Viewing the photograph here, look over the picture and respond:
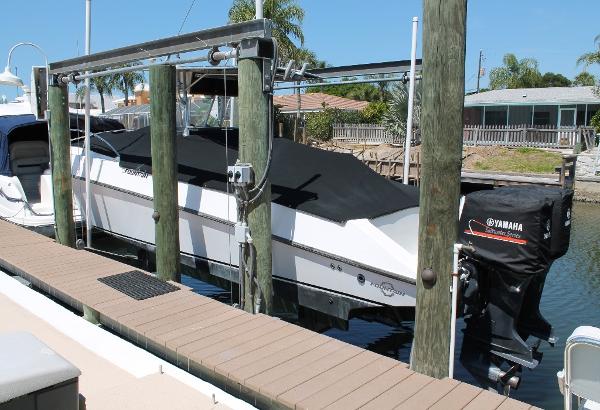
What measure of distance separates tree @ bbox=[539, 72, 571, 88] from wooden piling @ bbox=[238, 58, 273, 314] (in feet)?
228

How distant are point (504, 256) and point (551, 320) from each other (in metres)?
5.01

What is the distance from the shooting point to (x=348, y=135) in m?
34.1

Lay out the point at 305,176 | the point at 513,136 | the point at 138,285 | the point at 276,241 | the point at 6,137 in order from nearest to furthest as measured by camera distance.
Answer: the point at 276,241
the point at 138,285
the point at 305,176
the point at 6,137
the point at 513,136

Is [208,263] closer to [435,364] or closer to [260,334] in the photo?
[260,334]

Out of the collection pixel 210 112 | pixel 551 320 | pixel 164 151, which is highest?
pixel 210 112

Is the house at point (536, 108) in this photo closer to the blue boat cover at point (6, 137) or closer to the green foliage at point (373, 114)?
the green foliage at point (373, 114)

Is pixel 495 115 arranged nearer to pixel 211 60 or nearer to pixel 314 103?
pixel 314 103

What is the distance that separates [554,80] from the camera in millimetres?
68875

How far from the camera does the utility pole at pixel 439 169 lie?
12.5 ft

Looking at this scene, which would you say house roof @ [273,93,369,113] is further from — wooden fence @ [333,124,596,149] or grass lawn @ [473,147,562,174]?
grass lawn @ [473,147,562,174]

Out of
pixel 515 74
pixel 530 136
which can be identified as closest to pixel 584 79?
pixel 515 74

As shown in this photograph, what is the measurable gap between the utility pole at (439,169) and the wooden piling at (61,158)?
620 cm

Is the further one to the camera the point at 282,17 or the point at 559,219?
the point at 282,17

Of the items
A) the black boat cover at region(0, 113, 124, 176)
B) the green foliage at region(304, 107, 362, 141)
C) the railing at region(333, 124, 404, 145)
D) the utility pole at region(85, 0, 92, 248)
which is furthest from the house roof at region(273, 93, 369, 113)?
the utility pole at region(85, 0, 92, 248)
